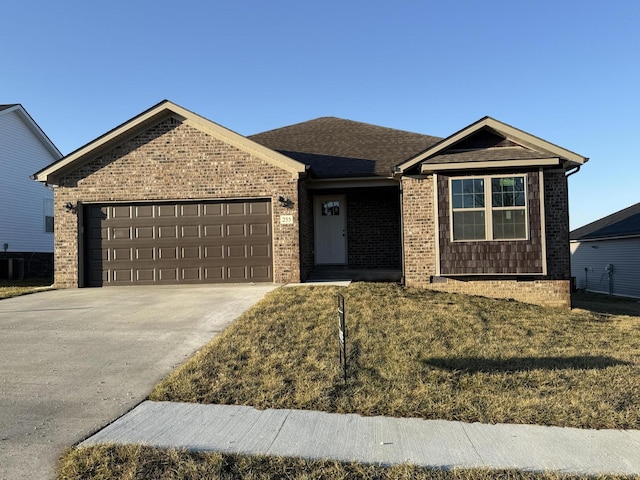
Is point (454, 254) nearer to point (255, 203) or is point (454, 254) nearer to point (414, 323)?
point (414, 323)

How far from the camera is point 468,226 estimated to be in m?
10.3

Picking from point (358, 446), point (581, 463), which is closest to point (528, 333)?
Answer: point (581, 463)

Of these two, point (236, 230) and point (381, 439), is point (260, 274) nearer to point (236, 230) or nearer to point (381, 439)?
point (236, 230)

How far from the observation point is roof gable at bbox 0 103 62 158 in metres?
19.5

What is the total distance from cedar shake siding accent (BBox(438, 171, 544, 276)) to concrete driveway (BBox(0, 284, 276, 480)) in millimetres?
4291

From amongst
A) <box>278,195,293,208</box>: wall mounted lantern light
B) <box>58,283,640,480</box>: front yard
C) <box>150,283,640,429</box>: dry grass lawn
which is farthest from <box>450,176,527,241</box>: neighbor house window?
<box>278,195,293,208</box>: wall mounted lantern light

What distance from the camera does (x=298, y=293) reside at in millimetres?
9539

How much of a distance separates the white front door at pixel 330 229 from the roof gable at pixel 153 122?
311 cm

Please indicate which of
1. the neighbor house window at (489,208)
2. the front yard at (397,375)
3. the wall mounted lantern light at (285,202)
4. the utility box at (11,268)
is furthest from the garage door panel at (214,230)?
the utility box at (11,268)

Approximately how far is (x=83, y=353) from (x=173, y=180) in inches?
254

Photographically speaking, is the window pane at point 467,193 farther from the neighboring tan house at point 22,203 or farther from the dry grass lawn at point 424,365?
the neighboring tan house at point 22,203

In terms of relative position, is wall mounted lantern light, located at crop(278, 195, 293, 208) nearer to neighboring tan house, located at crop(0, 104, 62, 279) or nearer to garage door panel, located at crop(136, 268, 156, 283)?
garage door panel, located at crop(136, 268, 156, 283)

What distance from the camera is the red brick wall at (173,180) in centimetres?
1150

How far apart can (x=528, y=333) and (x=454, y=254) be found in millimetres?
3197
